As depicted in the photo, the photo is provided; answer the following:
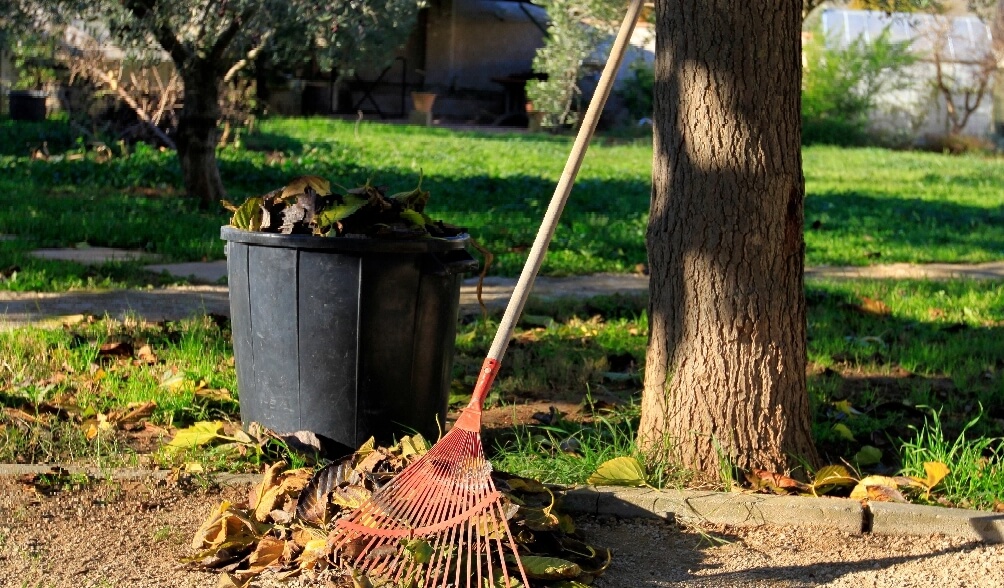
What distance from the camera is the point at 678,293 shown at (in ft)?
12.3

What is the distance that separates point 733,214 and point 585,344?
7.09 ft

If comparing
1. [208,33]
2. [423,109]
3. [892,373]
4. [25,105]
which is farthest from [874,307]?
[423,109]

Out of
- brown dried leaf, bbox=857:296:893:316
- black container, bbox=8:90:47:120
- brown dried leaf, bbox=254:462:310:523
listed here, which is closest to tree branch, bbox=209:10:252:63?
brown dried leaf, bbox=857:296:893:316

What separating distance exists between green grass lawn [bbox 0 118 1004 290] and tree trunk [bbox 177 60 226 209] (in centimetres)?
27

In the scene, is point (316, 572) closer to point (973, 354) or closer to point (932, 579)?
point (932, 579)

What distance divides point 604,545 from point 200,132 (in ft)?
24.2

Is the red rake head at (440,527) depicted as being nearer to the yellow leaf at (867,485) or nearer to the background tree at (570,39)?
the yellow leaf at (867,485)

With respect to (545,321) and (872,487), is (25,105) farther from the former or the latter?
(872,487)

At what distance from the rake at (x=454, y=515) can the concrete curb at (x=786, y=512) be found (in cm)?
45

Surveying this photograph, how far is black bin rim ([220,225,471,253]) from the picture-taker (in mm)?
3643

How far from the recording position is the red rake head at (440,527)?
2.87m

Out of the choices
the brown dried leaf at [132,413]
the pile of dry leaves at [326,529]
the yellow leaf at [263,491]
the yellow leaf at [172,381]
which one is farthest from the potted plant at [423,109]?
the pile of dry leaves at [326,529]

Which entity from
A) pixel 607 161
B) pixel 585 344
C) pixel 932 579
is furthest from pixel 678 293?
pixel 607 161

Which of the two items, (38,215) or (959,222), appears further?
(959,222)
